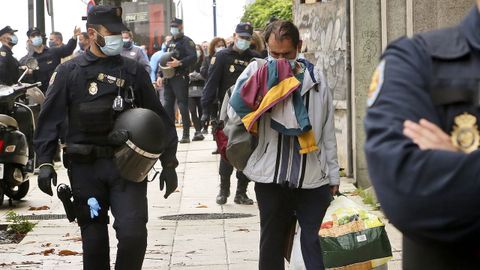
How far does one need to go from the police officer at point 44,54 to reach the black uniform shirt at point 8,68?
7.20 ft

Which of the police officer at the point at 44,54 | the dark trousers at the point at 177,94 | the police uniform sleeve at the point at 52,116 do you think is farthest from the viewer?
the dark trousers at the point at 177,94

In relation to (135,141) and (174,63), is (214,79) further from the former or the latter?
(135,141)

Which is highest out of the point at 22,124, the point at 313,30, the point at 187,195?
the point at 313,30

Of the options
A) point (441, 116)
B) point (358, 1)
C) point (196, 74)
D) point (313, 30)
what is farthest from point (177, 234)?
point (196, 74)

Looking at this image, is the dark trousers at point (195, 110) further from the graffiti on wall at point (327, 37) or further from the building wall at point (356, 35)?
the graffiti on wall at point (327, 37)

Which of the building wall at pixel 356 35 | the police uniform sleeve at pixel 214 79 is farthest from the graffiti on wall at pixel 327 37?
the police uniform sleeve at pixel 214 79

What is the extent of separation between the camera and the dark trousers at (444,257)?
2.77 metres

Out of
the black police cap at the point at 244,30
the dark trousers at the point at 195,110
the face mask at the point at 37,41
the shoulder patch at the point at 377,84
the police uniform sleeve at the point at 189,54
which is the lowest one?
the dark trousers at the point at 195,110

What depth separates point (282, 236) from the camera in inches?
255

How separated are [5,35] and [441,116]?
15565 millimetres

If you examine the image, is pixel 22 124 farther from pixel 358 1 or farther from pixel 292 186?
pixel 292 186

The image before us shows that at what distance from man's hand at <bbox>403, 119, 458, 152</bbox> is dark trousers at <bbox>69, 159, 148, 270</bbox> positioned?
12.5 ft

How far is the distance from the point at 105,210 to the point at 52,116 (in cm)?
62

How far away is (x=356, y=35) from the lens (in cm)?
1266
